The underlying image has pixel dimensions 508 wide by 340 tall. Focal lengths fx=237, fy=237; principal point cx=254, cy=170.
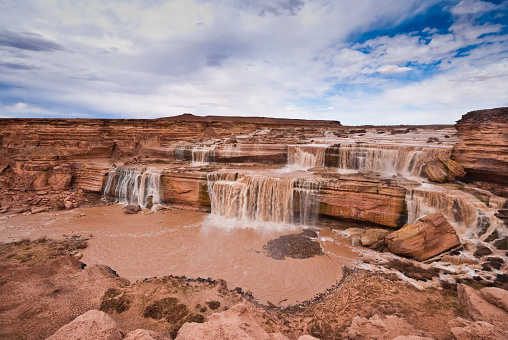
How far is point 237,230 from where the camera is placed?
35.1 feet

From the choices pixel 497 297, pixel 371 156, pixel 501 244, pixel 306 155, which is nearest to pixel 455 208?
pixel 501 244

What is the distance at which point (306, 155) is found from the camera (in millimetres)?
16281

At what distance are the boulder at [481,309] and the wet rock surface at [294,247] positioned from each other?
4031 millimetres

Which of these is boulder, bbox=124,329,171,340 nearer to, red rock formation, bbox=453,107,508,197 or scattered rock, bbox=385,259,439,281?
scattered rock, bbox=385,259,439,281

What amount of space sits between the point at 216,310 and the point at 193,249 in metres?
3.83

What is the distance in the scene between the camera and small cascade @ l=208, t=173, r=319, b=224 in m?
11.2

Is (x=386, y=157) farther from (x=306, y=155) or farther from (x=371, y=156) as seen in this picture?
(x=306, y=155)

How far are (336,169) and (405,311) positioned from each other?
395 inches

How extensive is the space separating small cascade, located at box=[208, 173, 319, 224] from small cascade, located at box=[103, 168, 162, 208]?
376 cm

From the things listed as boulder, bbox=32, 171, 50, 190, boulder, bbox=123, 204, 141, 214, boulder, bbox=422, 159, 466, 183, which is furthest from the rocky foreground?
boulder, bbox=32, 171, 50, 190

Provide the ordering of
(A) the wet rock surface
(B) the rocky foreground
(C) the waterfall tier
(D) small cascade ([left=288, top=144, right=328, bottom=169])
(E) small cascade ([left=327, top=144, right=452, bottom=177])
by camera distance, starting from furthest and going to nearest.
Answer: (D) small cascade ([left=288, top=144, right=328, bottom=169]) < (C) the waterfall tier < (E) small cascade ([left=327, top=144, right=452, bottom=177]) < (A) the wet rock surface < (B) the rocky foreground

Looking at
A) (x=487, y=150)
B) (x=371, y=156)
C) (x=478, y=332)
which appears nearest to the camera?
(x=478, y=332)

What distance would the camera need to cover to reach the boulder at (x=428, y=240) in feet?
26.5

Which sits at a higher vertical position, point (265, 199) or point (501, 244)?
point (265, 199)
